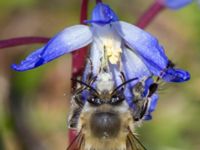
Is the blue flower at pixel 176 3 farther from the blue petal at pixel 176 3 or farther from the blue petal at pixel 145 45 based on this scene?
the blue petal at pixel 145 45

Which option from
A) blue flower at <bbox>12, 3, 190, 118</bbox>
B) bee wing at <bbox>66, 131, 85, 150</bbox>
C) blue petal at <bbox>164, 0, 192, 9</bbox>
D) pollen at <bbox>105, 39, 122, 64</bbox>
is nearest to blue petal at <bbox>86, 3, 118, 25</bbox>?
blue flower at <bbox>12, 3, 190, 118</bbox>

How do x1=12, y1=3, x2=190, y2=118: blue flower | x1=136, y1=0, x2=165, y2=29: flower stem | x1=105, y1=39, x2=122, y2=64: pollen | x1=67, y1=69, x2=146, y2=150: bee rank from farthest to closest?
x1=136, y1=0, x2=165, y2=29: flower stem < x1=105, y1=39, x2=122, y2=64: pollen < x1=12, y1=3, x2=190, y2=118: blue flower < x1=67, y1=69, x2=146, y2=150: bee

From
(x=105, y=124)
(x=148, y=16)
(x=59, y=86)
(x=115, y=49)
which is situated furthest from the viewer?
(x=59, y=86)

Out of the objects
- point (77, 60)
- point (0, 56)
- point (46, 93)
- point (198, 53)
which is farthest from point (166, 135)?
point (77, 60)

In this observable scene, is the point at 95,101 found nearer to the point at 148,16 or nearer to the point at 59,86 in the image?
the point at 148,16

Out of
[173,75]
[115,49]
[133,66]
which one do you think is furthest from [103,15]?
[173,75]

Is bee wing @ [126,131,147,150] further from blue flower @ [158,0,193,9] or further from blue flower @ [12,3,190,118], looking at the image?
blue flower @ [158,0,193,9]
